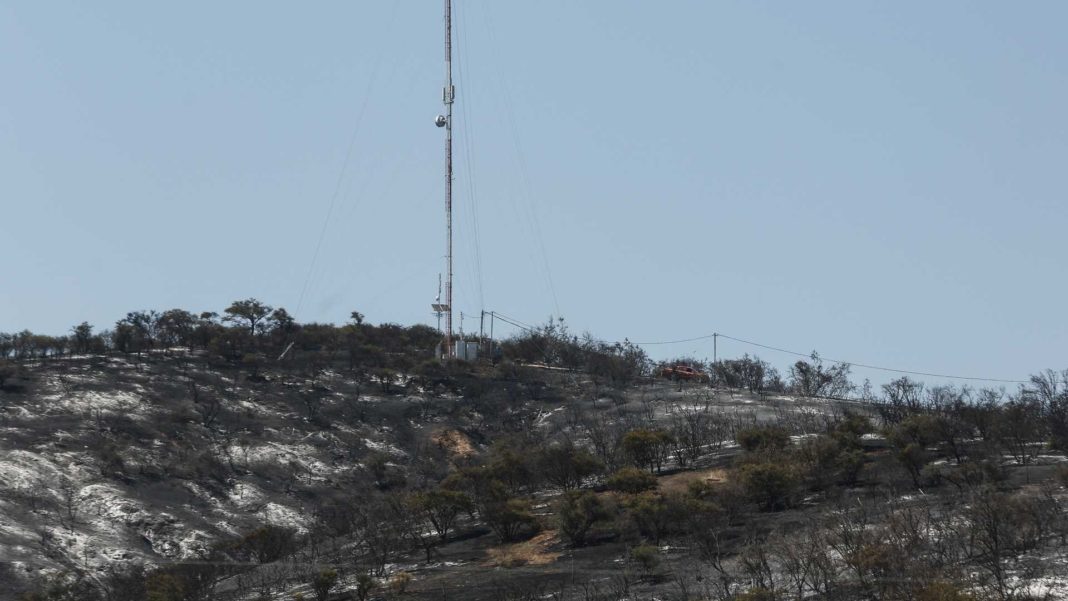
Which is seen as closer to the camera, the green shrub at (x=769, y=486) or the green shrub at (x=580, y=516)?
the green shrub at (x=580, y=516)

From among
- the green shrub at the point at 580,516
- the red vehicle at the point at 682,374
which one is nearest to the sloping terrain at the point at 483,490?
the green shrub at the point at 580,516

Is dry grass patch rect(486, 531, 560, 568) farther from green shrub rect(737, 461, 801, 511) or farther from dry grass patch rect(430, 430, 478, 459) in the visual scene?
dry grass patch rect(430, 430, 478, 459)

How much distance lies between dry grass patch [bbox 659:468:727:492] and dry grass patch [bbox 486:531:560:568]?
6.26 meters

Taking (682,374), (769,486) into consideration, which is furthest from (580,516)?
(682,374)

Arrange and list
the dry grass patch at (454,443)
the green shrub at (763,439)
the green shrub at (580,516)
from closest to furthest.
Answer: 1. the green shrub at (580,516)
2. the green shrub at (763,439)
3. the dry grass patch at (454,443)

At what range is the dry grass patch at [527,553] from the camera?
146 ft

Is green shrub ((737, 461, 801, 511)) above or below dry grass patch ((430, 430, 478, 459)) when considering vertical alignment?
below

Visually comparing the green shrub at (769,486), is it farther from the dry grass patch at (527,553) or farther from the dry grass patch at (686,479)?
the dry grass patch at (527,553)

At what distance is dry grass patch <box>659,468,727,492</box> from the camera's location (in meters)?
52.5

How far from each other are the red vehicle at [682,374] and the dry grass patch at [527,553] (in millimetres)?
39968

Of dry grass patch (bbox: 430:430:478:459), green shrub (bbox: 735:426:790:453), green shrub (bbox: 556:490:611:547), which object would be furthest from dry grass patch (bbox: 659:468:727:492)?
dry grass patch (bbox: 430:430:478:459)

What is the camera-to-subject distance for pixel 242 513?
59406mm

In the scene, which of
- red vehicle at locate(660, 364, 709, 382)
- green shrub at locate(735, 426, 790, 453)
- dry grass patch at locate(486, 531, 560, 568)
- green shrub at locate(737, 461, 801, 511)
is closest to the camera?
dry grass patch at locate(486, 531, 560, 568)

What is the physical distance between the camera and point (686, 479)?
2146 inches
